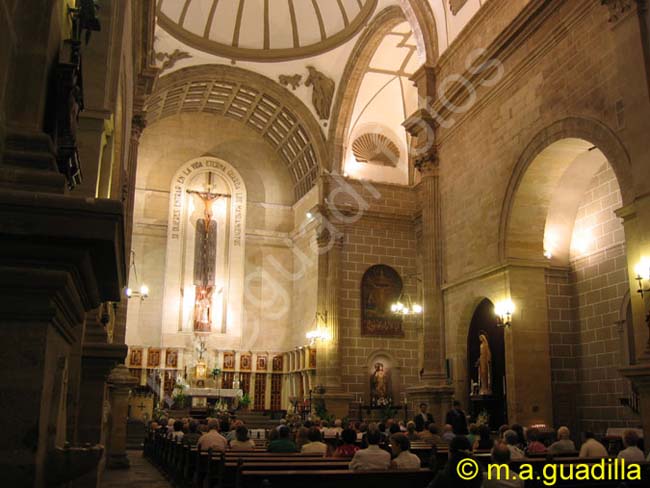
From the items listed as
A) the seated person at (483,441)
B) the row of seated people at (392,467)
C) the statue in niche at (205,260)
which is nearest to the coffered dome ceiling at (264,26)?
the statue in niche at (205,260)

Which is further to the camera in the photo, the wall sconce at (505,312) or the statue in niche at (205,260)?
the statue in niche at (205,260)

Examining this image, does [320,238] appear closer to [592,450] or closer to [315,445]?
[315,445]

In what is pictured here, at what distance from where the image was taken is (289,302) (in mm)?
31250

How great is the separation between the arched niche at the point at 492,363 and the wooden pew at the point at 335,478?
347 inches

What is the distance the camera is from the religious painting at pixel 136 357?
1110 inches

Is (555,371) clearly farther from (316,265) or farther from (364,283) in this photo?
(316,265)

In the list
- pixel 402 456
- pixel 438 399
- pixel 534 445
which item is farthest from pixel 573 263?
pixel 402 456

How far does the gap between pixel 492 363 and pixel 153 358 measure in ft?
57.9

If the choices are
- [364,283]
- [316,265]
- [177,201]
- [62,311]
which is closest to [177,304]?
[177,201]

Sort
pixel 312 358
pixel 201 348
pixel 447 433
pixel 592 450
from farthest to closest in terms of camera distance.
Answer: pixel 201 348 < pixel 312 358 < pixel 447 433 < pixel 592 450

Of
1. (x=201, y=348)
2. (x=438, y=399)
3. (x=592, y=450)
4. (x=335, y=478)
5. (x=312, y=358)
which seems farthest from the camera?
(x=201, y=348)

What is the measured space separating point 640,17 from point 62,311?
419 inches

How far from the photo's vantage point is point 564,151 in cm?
1366

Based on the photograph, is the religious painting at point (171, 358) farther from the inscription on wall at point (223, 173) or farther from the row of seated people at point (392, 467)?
the row of seated people at point (392, 467)
